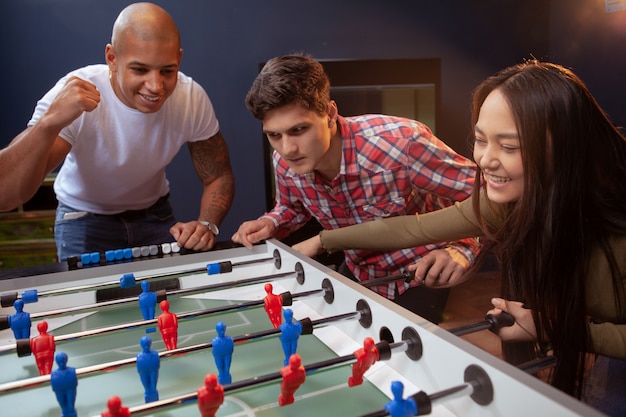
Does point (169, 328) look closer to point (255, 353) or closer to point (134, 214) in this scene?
point (255, 353)

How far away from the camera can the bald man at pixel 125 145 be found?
5.31 ft

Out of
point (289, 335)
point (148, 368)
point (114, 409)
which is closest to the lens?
point (114, 409)

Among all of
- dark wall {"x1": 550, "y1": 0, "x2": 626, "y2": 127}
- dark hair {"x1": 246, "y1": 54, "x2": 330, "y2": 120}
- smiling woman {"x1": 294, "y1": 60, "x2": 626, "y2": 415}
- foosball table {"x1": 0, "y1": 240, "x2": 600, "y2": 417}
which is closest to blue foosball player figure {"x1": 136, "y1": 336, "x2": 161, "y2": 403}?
foosball table {"x1": 0, "y1": 240, "x2": 600, "y2": 417}

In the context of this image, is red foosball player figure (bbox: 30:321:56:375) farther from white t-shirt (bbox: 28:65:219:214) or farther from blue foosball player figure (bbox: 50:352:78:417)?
white t-shirt (bbox: 28:65:219:214)

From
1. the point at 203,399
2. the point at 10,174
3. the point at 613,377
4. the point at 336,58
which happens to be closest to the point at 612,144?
the point at 613,377

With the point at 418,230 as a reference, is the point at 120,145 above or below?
above

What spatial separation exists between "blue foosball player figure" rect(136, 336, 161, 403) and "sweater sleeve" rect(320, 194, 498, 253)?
0.79m

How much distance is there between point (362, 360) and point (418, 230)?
660mm

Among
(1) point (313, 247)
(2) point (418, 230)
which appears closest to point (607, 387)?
(2) point (418, 230)

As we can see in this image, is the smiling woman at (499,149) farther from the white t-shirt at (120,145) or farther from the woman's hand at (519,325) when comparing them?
the white t-shirt at (120,145)

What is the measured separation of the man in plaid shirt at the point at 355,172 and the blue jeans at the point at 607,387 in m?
0.39

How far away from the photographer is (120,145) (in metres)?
1.92

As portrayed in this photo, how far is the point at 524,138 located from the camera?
0.98m

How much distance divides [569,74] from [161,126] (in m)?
1.48
